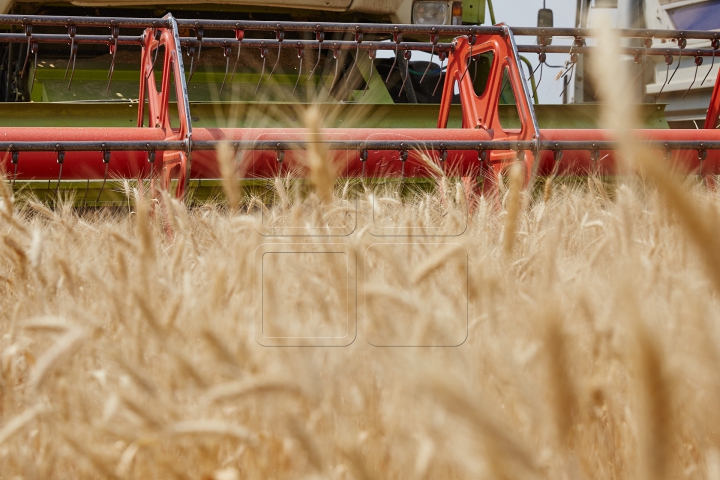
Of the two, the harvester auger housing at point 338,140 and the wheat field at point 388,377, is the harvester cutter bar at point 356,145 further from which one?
the wheat field at point 388,377

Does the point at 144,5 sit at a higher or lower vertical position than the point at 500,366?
higher

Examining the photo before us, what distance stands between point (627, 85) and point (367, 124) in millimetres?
3925

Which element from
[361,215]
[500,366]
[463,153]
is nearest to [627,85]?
[500,366]

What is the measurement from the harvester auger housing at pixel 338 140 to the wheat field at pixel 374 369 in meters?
1.69

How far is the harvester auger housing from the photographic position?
288 centimetres

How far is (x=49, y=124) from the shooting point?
3.91m

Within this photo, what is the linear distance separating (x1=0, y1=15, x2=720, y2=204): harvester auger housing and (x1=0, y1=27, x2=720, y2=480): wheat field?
1.69m

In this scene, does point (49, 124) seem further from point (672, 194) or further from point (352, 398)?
point (672, 194)

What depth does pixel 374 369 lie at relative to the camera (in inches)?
31.4

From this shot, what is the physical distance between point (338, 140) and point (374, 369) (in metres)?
2.23

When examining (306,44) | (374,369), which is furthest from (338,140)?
(374,369)

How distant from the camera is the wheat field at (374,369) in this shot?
47 cm

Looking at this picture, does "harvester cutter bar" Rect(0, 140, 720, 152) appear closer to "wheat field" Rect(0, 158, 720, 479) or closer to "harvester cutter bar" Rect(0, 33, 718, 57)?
"harvester cutter bar" Rect(0, 33, 718, 57)

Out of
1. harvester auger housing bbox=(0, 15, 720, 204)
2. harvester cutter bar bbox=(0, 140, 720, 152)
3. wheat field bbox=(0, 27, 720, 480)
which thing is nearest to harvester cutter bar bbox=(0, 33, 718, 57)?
harvester auger housing bbox=(0, 15, 720, 204)
